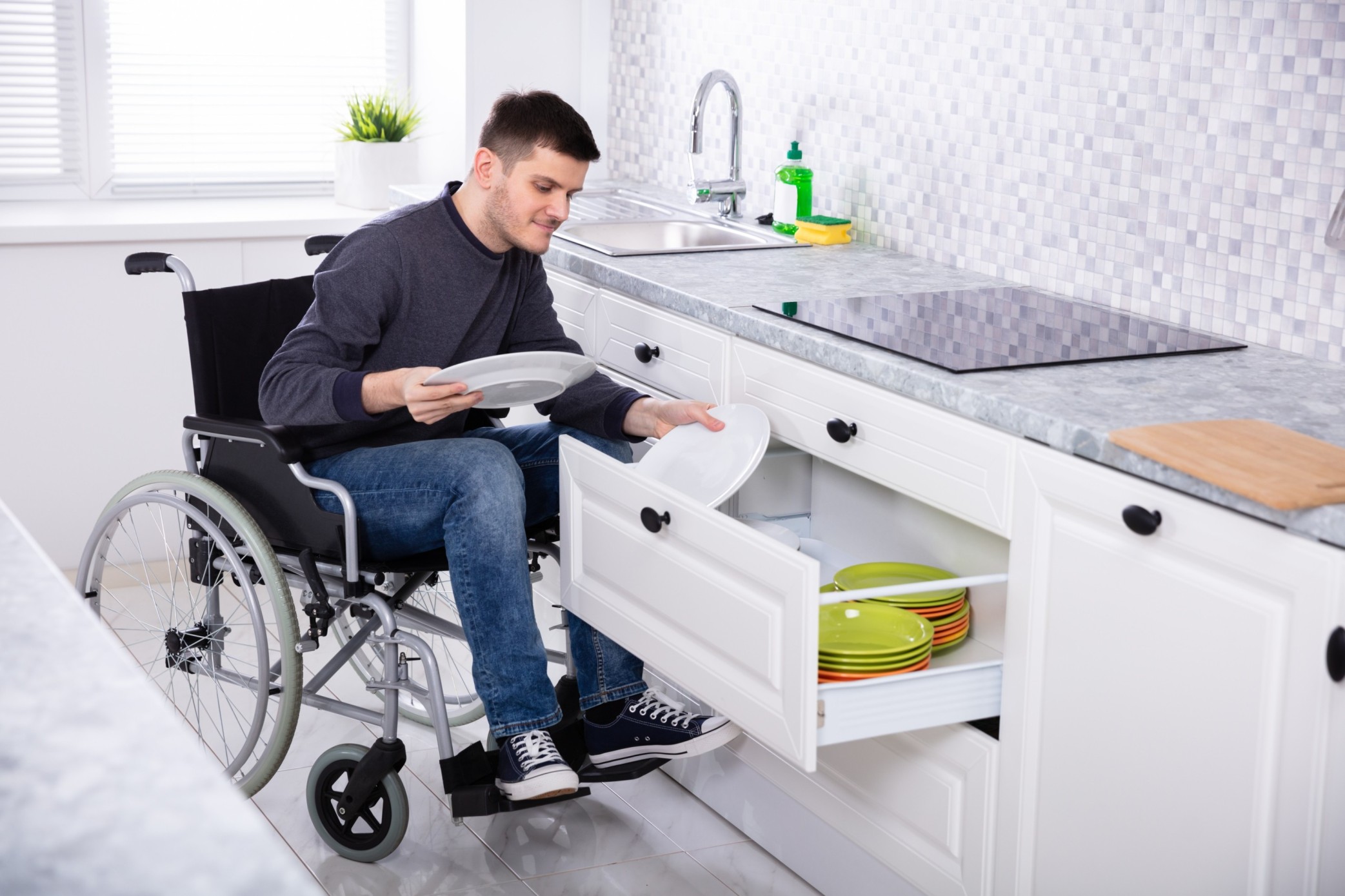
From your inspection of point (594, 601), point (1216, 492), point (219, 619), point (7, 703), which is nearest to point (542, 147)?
point (594, 601)

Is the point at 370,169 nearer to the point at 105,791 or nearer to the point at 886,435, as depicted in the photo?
the point at 886,435

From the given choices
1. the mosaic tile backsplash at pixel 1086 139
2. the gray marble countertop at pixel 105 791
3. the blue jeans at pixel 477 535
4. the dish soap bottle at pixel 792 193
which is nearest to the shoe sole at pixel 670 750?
the blue jeans at pixel 477 535

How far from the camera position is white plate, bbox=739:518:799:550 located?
2.00 meters

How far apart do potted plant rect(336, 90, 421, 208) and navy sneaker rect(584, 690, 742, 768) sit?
2.06 m

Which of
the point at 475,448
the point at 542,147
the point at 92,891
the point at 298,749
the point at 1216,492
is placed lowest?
the point at 298,749

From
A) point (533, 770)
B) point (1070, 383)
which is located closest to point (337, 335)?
point (533, 770)

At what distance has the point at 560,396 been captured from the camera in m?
2.22

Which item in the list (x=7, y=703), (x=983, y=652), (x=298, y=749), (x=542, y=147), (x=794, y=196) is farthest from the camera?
(x=794, y=196)

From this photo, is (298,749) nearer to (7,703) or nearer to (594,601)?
(594,601)

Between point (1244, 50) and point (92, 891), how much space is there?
182 cm

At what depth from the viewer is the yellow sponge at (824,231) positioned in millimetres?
2646

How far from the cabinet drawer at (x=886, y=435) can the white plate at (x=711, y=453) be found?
0.04 metres

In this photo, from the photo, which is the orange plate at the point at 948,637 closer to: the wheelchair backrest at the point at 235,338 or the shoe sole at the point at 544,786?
the shoe sole at the point at 544,786

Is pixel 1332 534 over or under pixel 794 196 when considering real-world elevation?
under
